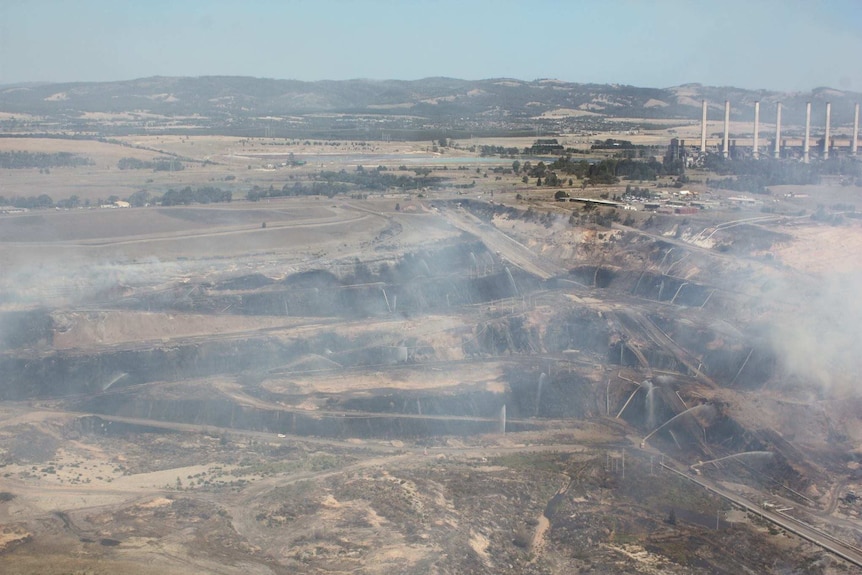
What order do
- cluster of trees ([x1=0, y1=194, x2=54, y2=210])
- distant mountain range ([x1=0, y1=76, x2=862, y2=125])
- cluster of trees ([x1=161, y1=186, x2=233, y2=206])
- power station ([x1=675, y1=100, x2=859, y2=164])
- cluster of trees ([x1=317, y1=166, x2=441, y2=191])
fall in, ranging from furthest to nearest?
distant mountain range ([x1=0, y1=76, x2=862, y2=125]) → power station ([x1=675, y1=100, x2=859, y2=164]) → cluster of trees ([x1=317, y1=166, x2=441, y2=191]) → cluster of trees ([x1=161, y1=186, x2=233, y2=206]) → cluster of trees ([x1=0, y1=194, x2=54, y2=210])

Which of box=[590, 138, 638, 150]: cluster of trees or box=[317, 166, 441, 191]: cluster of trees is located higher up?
box=[590, 138, 638, 150]: cluster of trees

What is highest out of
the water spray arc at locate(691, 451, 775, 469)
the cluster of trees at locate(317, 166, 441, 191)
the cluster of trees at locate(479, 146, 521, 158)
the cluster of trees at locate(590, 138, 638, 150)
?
the cluster of trees at locate(590, 138, 638, 150)

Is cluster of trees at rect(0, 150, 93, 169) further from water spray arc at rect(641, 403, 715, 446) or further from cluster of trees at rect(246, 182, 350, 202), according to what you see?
water spray arc at rect(641, 403, 715, 446)

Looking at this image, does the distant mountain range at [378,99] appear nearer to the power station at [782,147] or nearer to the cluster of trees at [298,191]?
the power station at [782,147]

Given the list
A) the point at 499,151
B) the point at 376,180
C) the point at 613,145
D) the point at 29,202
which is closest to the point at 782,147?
the point at 613,145

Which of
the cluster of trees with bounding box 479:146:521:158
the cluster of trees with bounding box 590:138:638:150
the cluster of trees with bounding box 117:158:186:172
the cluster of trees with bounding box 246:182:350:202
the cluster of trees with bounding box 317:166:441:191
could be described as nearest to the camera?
the cluster of trees with bounding box 246:182:350:202

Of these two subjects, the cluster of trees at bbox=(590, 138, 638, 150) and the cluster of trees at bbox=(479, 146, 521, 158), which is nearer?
the cluster of trees at bbox=(479, 146, 521, 158)

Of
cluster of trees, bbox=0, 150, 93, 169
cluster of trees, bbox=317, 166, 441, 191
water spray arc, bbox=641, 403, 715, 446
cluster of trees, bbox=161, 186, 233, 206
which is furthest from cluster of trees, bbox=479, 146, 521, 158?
water spray arc, bbox=641, 403, 715, 446

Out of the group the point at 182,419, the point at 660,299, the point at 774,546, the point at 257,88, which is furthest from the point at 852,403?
the point at 257,88
